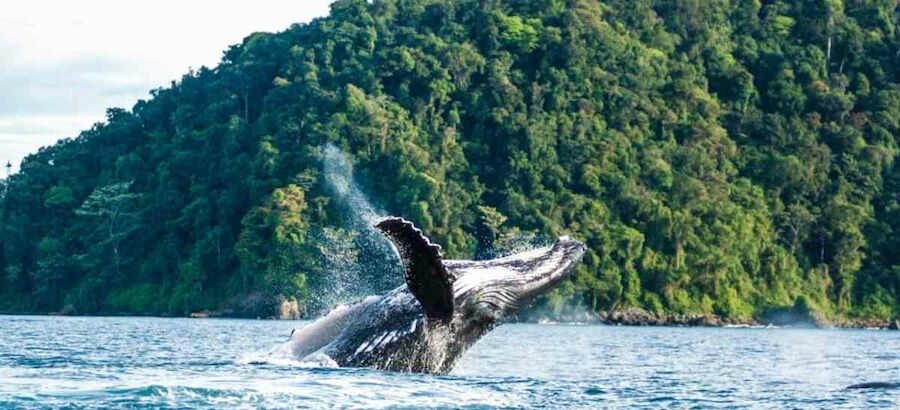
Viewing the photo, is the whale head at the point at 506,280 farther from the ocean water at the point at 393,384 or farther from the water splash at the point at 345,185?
the water splash at the point at 345,185

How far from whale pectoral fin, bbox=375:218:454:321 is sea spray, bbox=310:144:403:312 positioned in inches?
2968

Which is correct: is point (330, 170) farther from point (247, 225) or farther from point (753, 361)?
point (753, 361)

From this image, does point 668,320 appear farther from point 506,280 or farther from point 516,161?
point 506,280

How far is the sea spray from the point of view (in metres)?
95.2

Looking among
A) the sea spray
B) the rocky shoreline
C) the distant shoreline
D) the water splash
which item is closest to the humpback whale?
the sea spray

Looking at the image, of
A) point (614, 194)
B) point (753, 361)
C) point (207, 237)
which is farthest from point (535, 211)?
point (753, 361)

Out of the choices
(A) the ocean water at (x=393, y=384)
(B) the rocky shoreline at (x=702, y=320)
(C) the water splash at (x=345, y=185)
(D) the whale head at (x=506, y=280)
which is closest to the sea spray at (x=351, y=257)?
(C) the water splash at (x=345, y=185)

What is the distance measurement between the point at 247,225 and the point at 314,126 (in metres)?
9.64

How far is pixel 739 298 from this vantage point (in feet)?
346

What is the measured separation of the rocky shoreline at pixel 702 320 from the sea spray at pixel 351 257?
A: 37.0 ft

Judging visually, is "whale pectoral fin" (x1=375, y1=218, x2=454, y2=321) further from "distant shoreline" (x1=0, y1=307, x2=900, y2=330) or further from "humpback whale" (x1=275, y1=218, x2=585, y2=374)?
"distant shoreline" (x1=0, y1=307, x2=900, y2=330)

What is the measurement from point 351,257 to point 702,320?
25.8 metres

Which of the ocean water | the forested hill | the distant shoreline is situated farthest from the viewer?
the forested hill

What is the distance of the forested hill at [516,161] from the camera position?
103875 millimetres
